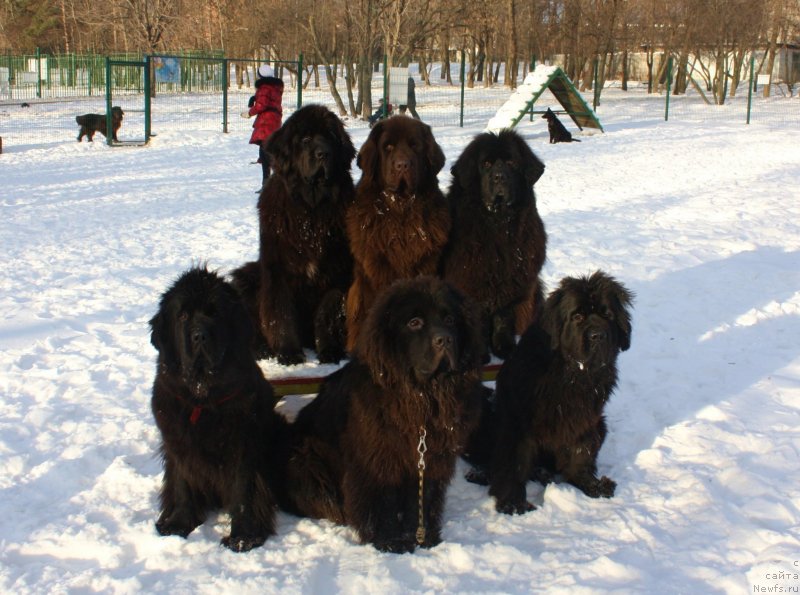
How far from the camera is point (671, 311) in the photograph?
622 centimetres

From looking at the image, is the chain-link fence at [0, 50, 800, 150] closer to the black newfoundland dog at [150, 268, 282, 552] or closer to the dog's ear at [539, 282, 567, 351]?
the black newfoundland dog at [150, 268, 282, 552]

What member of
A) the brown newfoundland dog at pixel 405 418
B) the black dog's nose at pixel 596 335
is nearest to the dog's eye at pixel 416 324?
the brown newfoundland dog at pixel 405 418

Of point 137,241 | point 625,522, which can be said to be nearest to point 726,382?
point 625,522

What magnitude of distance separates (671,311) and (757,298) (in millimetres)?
964

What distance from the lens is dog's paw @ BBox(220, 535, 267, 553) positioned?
312 centimetres

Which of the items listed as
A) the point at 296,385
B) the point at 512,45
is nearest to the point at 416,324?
the point at 296,385

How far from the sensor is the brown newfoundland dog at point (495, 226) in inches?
179

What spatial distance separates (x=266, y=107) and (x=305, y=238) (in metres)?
8.71

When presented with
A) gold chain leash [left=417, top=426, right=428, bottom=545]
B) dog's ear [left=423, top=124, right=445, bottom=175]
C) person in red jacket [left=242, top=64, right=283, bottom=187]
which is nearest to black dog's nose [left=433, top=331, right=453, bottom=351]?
gold chain leash [left=417, top=426, right=428, bottom=545]

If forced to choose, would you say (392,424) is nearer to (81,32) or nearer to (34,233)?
(34,233)

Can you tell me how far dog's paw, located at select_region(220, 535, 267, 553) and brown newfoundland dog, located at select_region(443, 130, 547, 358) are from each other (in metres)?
1.99

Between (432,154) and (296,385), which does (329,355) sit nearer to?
(296,385)

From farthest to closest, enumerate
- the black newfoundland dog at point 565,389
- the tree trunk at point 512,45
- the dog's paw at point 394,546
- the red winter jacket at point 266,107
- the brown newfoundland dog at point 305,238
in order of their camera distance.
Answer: the tree trunk at point 512,45, the red winter jacket at point 266,107, the brown newfoundland dog at point 305,238, the black newfoundland dog at point 565,389, the dog's paw at point 394,546

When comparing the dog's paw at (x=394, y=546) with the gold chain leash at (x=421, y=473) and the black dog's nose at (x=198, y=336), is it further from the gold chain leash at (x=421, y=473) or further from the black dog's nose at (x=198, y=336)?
the black dog's nose at (x=198, y=336)
